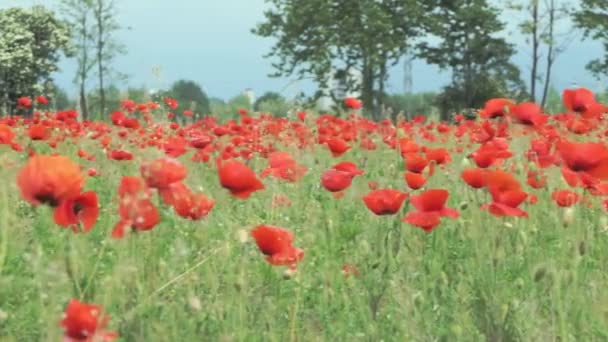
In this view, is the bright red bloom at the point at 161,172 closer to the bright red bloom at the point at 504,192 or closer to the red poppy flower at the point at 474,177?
the bright red bloom at the point at 504,192

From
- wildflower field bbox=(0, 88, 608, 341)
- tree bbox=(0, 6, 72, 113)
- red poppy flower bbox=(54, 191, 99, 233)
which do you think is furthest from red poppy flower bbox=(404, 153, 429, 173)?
tree bbox=(0, 6, 72, 113)

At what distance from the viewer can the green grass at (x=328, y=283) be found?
241 cm

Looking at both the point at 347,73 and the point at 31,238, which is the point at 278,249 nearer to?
the point at 31,238

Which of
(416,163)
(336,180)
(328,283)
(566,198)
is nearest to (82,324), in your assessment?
(336,180)

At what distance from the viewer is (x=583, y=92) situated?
3.50 m

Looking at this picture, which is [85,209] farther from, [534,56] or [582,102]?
[534,56]

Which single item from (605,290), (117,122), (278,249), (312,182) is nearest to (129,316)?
(278,249)

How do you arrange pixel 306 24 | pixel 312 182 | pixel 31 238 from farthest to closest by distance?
1. pixel 306 24
2. pixel 312 182
3. pixel 31 238

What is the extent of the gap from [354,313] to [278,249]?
1053 mm

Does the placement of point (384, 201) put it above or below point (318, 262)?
above

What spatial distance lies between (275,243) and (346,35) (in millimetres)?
30065

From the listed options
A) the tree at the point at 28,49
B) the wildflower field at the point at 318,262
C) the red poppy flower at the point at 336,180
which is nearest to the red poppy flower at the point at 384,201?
the wildflower field at the point at 318,262

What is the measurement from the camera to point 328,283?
345cm

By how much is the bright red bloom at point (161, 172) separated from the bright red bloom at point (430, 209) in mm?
964
